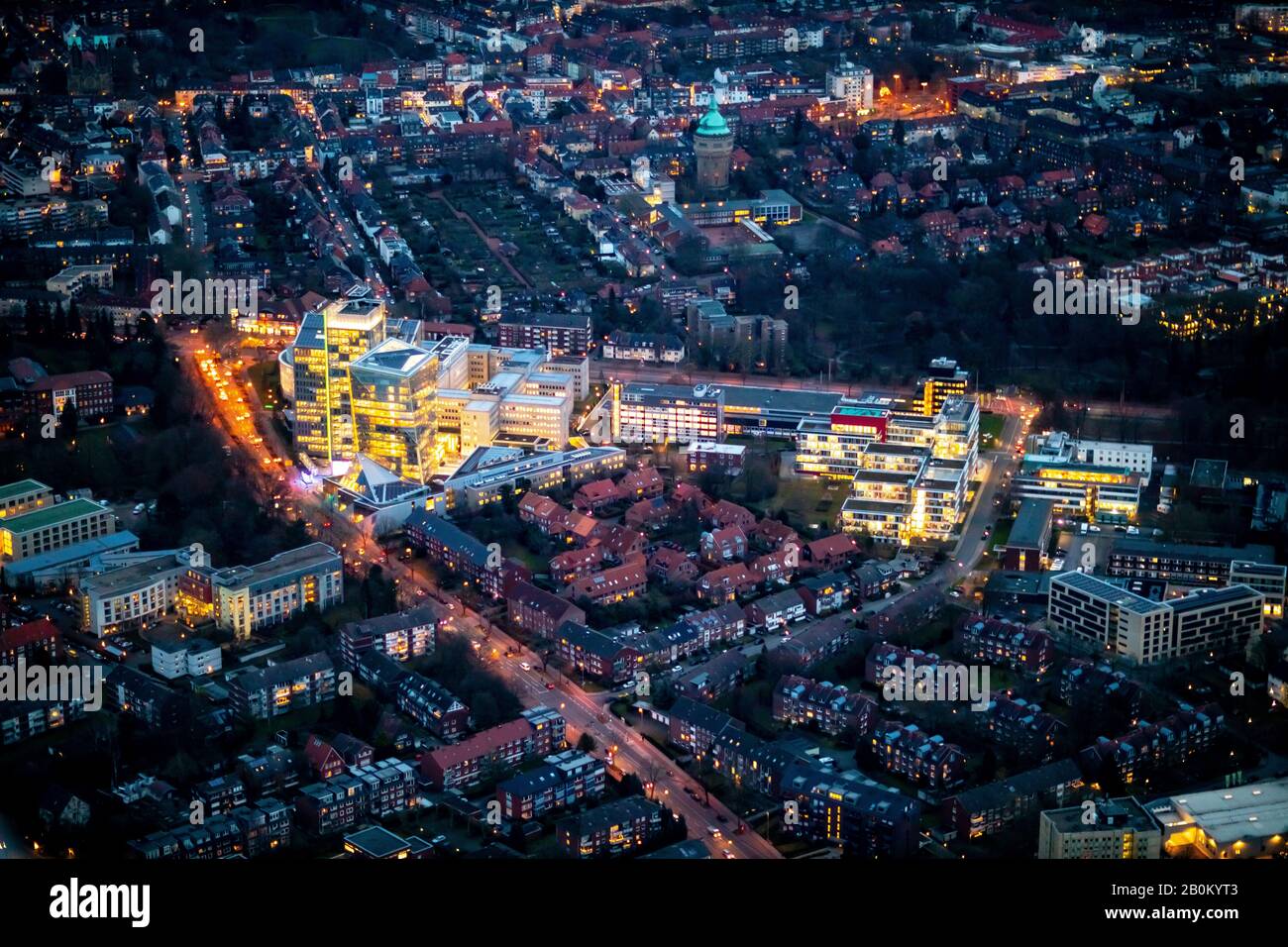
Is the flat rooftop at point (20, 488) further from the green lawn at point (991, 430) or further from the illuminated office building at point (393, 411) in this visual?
the green lawn at point (991, 430)

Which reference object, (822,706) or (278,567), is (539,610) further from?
(822,706)

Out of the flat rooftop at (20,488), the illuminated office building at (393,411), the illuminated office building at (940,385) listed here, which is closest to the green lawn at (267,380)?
the illuminated office building at (393,411)

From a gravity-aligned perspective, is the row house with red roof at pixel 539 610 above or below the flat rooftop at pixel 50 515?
below

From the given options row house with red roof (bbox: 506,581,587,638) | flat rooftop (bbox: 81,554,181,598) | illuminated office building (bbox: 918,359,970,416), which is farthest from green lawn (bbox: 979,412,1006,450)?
flat rooftop (bbox: 81,554,181,598)

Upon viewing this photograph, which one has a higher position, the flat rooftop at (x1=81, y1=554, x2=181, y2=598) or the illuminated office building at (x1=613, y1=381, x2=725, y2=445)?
the illuminated office building at (x1=613, y1=381, x2=725, y2=445)

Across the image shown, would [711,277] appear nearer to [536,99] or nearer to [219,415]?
[219,415]

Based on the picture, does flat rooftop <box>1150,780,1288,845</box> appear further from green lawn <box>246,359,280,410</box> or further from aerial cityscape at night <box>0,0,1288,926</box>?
green lawn <box>246,359,280,410</box>

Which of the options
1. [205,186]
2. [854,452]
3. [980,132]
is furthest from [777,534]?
[980,132]

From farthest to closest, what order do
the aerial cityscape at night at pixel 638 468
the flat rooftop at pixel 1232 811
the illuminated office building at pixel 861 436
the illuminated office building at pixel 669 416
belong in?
the illuminated office building at pixel 669 416
the illuminated office building at pixel 861 436
the aerial cityscape at night at pixel 638 468
the flat rooftop at pixel 1232 811
